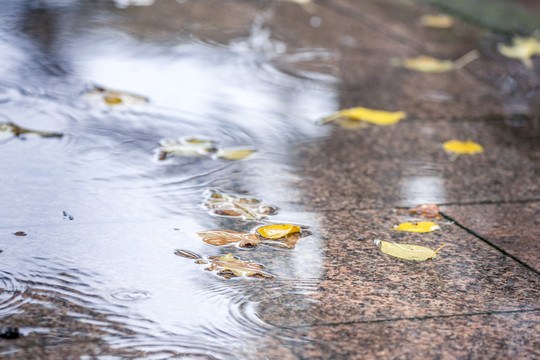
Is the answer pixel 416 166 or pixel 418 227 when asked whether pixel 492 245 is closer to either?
pixel 418 227

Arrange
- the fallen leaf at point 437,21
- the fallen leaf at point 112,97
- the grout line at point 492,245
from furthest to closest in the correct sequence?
the fallen leaf at point 437,21, the fallen leaf at point 112,97, the grout line at point 492,245

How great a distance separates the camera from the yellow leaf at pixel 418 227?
2385mm

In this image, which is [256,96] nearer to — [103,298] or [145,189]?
[145,189]

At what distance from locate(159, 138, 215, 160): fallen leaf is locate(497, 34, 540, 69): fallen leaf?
2.66 meters

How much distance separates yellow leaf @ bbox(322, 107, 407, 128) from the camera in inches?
136

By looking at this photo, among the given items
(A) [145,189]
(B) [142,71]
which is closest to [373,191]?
(A) [145,189]

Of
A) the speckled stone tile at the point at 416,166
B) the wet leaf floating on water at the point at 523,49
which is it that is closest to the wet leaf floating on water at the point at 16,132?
the speckled stone tile at the point at 416,166

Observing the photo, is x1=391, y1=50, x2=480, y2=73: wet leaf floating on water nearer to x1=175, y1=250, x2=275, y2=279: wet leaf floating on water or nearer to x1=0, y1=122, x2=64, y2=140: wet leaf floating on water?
x1=0, y1=122, x2=64, y2=140: wet leaf floating on water

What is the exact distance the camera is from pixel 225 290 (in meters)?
1.92

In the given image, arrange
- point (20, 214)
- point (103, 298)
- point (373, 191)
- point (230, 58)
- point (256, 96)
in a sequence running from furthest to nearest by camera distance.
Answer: point (230, 58) → point (256, 96) → point (373, 191) → point (20, 214) → point (103, 298)

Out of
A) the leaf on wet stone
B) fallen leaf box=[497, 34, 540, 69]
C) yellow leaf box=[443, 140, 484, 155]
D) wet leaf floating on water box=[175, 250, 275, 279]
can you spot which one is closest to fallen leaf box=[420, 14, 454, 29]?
fallen leaf box=[497, 34, 540, 69]

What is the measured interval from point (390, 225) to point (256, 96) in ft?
4.96

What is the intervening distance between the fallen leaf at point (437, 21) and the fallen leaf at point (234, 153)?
3.23 metres

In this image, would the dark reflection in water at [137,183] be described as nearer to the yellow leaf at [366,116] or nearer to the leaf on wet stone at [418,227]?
the yellow leaf at [366,116]
